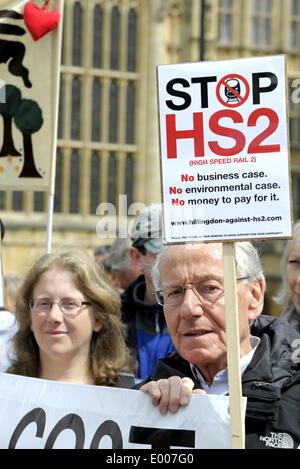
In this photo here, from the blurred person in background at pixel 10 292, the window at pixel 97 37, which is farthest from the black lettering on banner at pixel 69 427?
the window at pixel 97 37

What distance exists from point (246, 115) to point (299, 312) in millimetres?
1263

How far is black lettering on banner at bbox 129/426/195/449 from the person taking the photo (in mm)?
2656

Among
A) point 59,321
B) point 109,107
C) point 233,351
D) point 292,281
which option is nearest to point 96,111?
point 109,107

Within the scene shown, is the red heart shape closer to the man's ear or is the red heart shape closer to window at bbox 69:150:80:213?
the man's ear

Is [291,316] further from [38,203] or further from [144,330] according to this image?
[38,203]

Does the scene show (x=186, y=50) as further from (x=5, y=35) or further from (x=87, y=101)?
(x=5, y=35)

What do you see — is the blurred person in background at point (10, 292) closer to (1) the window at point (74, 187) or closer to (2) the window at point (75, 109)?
(1) the window at point (74, 187)

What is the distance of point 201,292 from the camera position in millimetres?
2811

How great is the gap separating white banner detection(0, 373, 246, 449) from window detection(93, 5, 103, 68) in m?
18.5

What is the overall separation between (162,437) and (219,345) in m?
0.26

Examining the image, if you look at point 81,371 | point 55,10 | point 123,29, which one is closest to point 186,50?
point 123,29

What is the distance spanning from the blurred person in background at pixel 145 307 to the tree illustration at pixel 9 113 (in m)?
0.51

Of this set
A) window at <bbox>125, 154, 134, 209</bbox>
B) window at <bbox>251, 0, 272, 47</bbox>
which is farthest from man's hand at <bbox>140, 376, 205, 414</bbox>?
window at <bbox>251, 0, 272, 47</bbox>

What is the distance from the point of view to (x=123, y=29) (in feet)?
69.2
